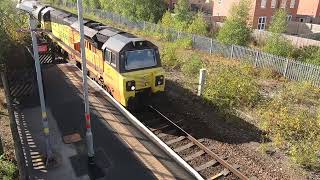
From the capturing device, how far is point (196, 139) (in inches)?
468

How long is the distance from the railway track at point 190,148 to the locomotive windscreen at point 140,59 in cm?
205

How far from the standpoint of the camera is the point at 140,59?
13.0m

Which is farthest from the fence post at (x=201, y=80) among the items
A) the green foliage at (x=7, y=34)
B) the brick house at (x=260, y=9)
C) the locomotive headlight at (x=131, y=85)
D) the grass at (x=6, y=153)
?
the brick house at (x=260, y=9)

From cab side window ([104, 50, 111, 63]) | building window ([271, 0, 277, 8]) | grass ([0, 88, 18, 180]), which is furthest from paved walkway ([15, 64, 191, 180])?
building window ([271, 0, 277, 8])

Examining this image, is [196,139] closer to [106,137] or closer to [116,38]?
[106,137]

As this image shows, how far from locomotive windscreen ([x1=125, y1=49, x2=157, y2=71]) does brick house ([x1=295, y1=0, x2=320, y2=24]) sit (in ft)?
131

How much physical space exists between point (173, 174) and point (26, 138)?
552 cm

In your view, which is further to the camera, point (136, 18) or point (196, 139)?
point (136, 18)

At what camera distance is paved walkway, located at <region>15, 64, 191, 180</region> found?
30.1 ft

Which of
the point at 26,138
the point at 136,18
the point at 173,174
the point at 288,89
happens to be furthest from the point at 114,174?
the point at 136,18

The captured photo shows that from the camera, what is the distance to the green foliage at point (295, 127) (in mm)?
10211

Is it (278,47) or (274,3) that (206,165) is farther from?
(274,3)

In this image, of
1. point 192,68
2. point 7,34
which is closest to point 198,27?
point 192,68

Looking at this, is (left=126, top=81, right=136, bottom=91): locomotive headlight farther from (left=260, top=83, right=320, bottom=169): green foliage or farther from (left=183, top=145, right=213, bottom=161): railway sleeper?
(left=260, top=83, right=320, bottom=169): green foliage
